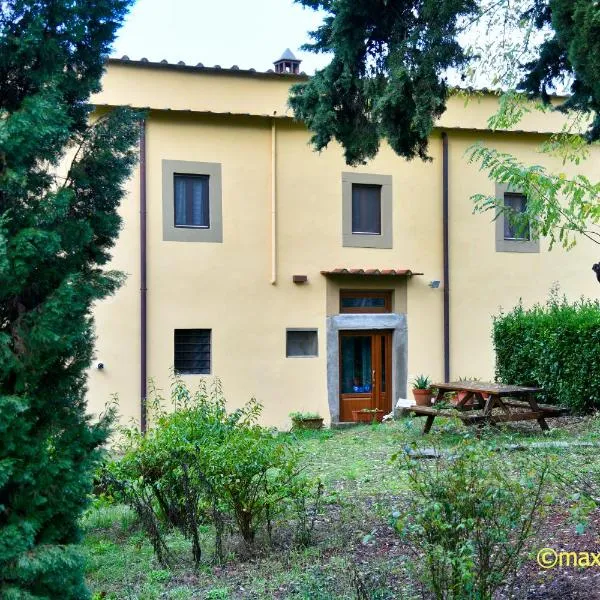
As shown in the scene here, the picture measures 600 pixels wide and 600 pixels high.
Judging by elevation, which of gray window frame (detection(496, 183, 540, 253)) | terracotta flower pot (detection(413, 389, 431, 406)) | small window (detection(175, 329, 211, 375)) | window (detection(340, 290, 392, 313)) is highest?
gray window frame (detection(496, 183, 540, 253))

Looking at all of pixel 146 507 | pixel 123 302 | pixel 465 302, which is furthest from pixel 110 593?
pixel 465 302

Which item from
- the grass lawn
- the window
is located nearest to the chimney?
the window

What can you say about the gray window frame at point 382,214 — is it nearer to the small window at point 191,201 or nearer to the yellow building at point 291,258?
the yellow building at point 291,258

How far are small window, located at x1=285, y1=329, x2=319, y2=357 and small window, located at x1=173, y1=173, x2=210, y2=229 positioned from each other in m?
2.90

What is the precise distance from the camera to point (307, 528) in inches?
230

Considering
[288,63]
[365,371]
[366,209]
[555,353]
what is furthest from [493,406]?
[288,63]

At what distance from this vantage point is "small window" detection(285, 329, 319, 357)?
15.7m

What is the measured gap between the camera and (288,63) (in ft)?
53.9

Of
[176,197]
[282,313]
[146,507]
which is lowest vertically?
[146,507]

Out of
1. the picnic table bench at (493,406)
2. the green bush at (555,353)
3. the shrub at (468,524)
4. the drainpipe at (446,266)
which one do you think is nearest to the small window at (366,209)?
the drainpipe at (446,266)

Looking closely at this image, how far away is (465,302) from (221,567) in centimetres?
1225

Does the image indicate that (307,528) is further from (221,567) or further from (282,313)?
(282,313)

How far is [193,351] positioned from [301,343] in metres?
2.31

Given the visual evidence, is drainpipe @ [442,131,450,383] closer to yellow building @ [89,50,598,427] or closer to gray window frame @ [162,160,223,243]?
yellow building @ [89,50,598,427]
